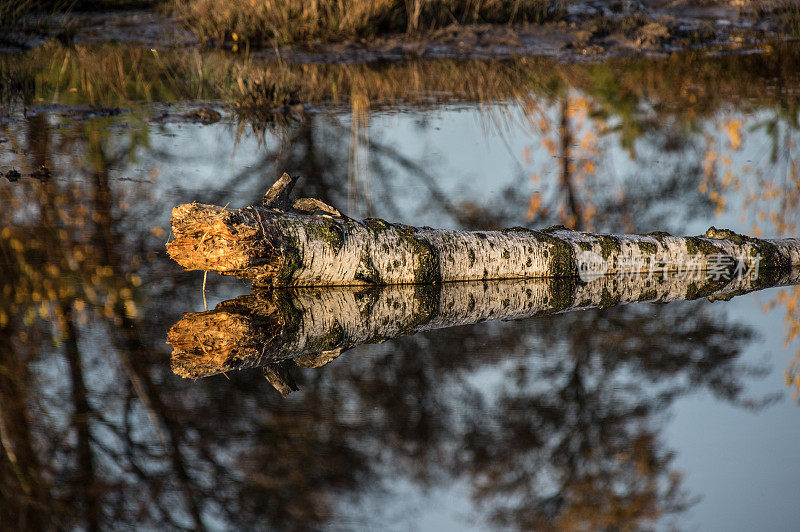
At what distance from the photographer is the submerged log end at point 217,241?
194 inches

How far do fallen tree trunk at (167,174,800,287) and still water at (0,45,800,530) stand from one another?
40 cm

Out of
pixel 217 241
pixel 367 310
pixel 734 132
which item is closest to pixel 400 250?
pixel 367 310

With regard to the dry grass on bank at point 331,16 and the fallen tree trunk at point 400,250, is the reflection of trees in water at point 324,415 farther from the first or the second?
the dry grass on bank at point 331,16

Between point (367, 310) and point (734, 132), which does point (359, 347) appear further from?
point (734, 132)

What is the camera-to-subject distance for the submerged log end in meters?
4.92

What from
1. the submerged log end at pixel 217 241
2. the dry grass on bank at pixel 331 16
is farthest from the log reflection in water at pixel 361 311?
the dry grass on bank at pixel 331 16

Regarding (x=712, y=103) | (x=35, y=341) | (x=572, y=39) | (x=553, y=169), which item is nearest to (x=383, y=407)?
(x=35, y=341)

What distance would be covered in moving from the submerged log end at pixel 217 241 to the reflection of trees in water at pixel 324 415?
321 millimetres

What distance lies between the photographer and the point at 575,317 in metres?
5.14

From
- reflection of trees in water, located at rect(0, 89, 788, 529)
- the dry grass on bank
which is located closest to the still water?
reflection of trees in water, located at rect(0, 89, 788, 529)

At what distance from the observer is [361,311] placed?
5.07 meters

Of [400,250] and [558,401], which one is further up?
[400,250]

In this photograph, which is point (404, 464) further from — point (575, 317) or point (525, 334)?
point (575, 317)

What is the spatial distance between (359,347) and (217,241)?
45.0 inches
